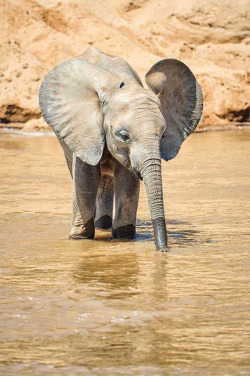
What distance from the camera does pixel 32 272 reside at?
21.9 feet

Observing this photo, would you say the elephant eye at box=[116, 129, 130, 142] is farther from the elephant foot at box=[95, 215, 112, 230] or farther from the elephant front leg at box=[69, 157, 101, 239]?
the elephant foot at box=[95, 215, 112, 230]

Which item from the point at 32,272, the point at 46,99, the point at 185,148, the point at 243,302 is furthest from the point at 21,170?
the point at 243,302

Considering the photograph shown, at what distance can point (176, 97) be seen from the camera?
8328 mm

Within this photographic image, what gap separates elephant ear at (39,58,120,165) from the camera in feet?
25.7

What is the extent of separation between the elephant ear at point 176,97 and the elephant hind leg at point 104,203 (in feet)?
2.94

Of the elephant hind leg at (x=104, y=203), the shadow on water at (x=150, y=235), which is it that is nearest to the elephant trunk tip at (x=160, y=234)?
the shadow on water at (x=150, y=235)

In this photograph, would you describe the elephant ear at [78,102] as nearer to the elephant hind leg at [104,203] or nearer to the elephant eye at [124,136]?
the elephant eye at [124,136]

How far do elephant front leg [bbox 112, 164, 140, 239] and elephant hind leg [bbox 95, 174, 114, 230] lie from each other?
2.35ft

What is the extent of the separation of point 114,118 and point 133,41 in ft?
49.8

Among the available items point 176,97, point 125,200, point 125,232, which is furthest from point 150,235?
point 176,97

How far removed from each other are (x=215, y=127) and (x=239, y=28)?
4335 millimetres

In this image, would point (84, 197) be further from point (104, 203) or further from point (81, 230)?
point (104, 203)

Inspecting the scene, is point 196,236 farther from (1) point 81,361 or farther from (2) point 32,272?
(1) point 81,361

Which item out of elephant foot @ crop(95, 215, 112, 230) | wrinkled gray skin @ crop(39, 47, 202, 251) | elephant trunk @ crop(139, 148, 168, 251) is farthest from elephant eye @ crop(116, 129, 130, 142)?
elephant foot @ crop(95, 215, 112, 230)
